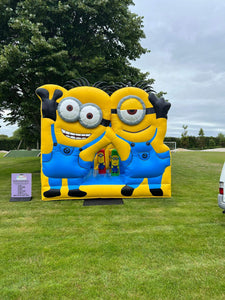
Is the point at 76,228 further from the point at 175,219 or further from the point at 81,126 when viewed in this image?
the point at 81,126

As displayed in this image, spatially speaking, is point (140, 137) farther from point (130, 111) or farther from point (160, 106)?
point (160, 106)

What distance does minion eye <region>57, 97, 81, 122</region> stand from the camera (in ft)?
18.2

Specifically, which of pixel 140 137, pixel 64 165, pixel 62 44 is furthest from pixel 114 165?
pixel 62 44

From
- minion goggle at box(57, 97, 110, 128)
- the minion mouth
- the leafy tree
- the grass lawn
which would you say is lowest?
the grass lawn

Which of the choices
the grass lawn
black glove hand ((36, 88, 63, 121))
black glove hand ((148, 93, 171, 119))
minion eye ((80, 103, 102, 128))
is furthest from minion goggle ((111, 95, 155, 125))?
the grass lawn

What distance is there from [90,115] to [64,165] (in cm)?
148

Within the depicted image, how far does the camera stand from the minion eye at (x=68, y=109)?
5555 mm

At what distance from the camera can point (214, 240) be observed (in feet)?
11.4

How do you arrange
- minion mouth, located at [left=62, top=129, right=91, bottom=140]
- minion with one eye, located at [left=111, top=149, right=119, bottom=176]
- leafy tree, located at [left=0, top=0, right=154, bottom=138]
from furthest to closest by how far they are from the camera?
1. leafy tree, located at [left=0, top=0, right=154, bottom=138]
2. minion with one eye, located at [left=111, top=149, right=119, bottom=176]
3. minion mouth, located at [left=62, top=129, right=91, bottom=140]

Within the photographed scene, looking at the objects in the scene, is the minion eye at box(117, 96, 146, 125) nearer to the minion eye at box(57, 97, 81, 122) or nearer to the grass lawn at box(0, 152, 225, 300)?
the minion eye at box(57, 97, 81, 122)

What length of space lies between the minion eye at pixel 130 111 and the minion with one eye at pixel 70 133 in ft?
1.19

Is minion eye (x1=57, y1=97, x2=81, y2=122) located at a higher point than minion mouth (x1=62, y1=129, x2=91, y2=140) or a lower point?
higher

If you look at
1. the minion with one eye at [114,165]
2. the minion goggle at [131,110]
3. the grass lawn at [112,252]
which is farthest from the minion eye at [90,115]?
the grass lawn at [112,252]

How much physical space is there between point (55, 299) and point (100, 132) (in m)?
4.12
